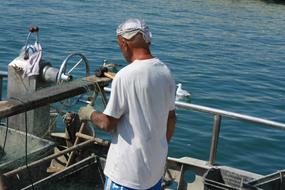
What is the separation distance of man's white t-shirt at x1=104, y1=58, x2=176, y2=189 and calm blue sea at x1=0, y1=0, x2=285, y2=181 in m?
6.40

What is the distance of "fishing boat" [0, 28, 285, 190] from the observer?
4.93 meters

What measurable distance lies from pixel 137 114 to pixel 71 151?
1860 mm

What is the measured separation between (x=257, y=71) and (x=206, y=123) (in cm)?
706

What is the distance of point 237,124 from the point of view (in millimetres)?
12148

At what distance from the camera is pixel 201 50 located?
68.8 ft

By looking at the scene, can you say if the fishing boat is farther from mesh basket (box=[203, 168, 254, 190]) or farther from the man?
the man

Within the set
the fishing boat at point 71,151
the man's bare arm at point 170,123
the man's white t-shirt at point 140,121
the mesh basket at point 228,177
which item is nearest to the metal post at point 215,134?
the fishing boat at point 71,151

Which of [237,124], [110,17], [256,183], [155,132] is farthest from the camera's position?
[110,17]

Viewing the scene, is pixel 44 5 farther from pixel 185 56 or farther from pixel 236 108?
pixel 236 108

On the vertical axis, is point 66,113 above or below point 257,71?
above

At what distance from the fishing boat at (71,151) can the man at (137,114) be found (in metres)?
0.96

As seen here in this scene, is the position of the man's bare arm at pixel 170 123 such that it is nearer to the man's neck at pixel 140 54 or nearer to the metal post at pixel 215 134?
the man's neck at pixel 140 54

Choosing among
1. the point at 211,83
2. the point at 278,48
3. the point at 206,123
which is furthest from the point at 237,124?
the point at 278,48

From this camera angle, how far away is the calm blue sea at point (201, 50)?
36.8 feet
